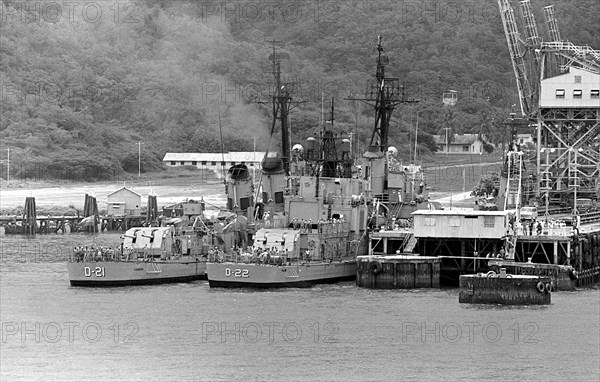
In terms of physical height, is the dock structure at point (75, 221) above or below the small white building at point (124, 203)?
below

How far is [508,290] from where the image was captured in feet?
302

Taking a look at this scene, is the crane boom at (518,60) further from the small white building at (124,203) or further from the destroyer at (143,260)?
the small white building at (124,203)

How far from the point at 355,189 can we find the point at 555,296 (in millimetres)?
17261

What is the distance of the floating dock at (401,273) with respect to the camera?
331 feet

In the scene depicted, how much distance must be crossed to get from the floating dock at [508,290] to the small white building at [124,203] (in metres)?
60.4

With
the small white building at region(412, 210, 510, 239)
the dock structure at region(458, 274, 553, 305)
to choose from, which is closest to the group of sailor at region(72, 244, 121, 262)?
the small white building at region(412, 210, 510, 239)

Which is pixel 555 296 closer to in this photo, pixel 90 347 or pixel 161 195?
pixel 90 347

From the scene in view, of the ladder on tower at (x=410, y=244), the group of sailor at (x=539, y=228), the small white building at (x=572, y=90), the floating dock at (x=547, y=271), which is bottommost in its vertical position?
the floating dock at (x=547, y=271)

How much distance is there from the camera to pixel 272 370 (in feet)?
251

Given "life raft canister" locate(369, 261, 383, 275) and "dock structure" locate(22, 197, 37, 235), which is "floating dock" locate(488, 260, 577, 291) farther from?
"dock structure" locate(22, 197, 37, 235)

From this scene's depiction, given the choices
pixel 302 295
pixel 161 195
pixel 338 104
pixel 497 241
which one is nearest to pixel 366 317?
pixel 302 295

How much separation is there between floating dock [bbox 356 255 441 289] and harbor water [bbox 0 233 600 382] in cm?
121

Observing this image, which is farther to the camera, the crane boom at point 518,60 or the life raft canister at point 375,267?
the crane boom at point 518,60

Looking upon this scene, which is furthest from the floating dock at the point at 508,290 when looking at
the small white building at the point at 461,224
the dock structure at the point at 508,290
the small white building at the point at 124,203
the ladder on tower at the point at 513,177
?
the small white building at the point at 124,203
